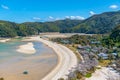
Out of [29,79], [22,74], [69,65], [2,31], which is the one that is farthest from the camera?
[2,31]

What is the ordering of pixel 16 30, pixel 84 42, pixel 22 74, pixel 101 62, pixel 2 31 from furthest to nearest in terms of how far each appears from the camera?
1. pixel 16 30
2. pixel 2 31
3. pixel 84 42
4. pixel 101 62
5. pixel 22 74

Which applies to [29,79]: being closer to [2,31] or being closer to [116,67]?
[116,67]

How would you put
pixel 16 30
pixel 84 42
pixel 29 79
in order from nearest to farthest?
pixel 29 79 → pixel 84 42 → pixel 16 30

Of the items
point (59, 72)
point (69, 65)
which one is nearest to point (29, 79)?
point (59, 72)

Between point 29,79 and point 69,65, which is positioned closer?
point 29,79

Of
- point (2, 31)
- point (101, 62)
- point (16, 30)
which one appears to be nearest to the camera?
point (101, 62)

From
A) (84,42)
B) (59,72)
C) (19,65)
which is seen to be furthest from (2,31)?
(59,72)

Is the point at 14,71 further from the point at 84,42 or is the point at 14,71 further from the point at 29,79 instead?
the point at 84,42

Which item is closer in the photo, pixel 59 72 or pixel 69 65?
pixel 59 72

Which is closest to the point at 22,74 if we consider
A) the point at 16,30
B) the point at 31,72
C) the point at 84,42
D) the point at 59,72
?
the point at 31,72
